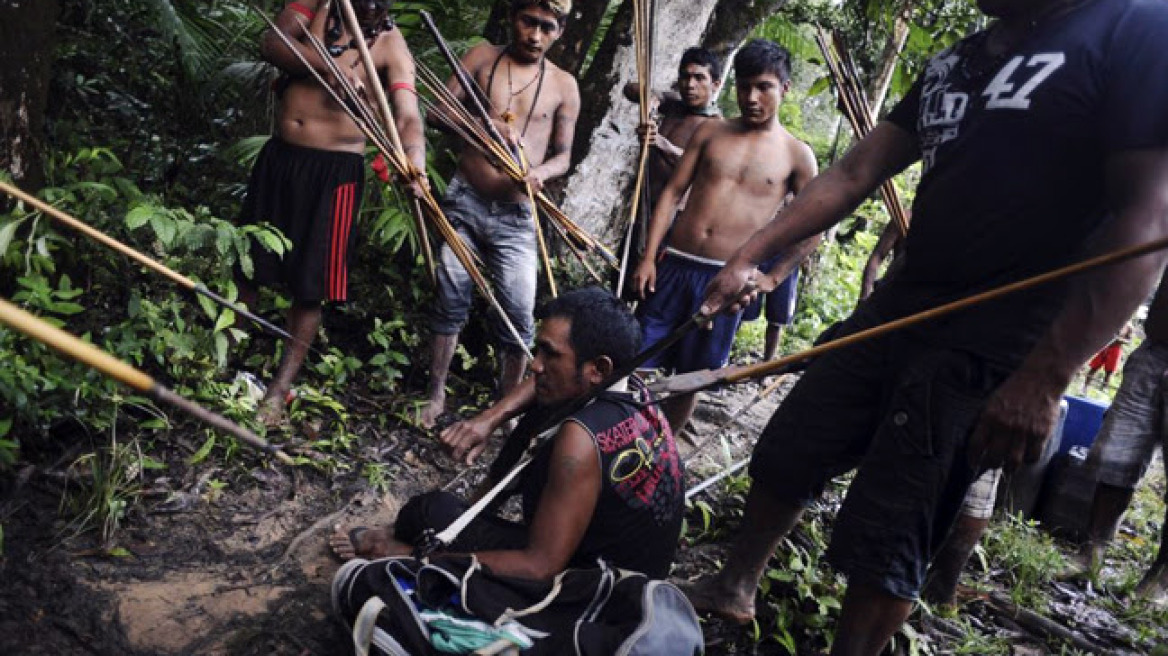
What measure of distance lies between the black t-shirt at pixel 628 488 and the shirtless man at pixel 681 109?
9.07ft

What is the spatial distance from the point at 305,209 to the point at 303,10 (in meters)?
0.79

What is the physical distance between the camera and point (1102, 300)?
177 centimetres

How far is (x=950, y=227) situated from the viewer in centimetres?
211

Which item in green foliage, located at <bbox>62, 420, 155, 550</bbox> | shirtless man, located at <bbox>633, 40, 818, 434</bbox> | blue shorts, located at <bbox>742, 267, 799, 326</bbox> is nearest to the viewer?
green foliage, located at <bbox>62, 420, 155, 550</bbox>

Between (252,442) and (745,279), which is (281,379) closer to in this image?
(745,279)

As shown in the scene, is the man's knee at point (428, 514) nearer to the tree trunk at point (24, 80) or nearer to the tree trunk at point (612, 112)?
the tree trunk at point (24, 80)

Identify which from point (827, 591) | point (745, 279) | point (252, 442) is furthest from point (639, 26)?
point (252, 442)

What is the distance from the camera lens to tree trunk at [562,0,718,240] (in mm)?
5219

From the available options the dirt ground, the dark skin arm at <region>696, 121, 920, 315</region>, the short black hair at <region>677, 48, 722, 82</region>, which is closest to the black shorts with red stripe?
the dirt ground

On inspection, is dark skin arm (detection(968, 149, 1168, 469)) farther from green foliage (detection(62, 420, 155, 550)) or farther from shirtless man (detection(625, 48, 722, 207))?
shirtless man (detection(625, 48, 722, 207))

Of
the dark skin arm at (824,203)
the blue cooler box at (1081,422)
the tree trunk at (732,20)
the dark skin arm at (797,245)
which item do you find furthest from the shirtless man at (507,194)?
the blue cooler box at (1081,422)

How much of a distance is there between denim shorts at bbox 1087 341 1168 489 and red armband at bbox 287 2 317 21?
4.00m

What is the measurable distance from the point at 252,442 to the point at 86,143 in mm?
3498

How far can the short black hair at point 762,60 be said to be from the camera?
3.95m
